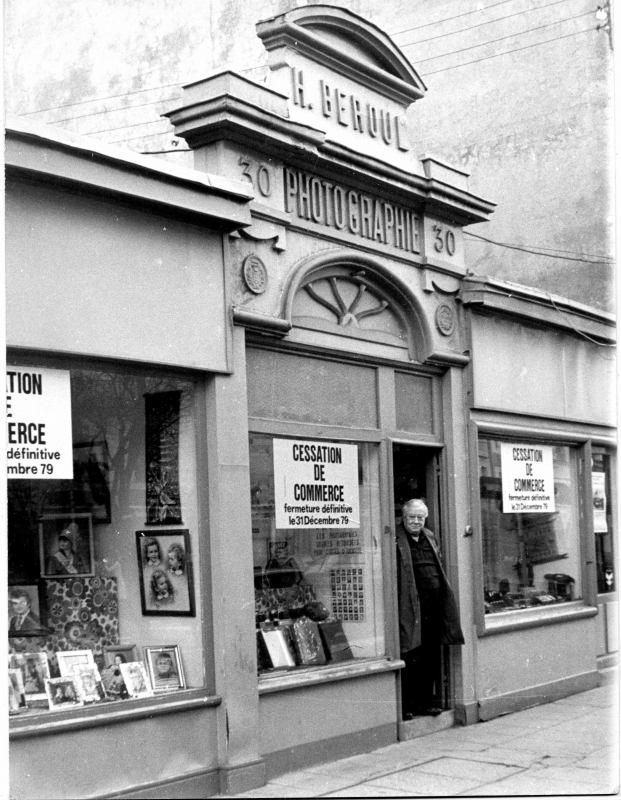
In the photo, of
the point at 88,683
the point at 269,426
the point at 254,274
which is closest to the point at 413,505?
the point at 269,426

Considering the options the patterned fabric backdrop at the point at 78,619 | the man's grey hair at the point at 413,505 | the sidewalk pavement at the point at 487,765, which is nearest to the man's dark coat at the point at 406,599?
the man's grey hair at the point at 413,505

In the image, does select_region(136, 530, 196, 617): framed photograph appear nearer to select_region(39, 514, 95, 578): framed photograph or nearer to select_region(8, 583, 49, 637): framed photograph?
select_region(39, 514, 95, 578): framed photograph

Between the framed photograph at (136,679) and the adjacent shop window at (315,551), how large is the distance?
98cm

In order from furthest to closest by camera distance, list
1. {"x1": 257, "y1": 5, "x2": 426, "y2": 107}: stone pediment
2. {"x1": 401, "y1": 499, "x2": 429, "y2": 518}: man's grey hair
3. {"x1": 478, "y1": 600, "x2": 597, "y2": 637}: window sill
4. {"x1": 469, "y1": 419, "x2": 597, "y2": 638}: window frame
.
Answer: {"x1": 478, "y1": 600, "x2": 597, "y2": 637}: window sill
{"x1": 469, "y1": 419, "x2": 597, "y2": 638}: window frame
{"x1": 401, "y1": 499, "x2": 429, "y2": 518}: man's grey hair
{"x1": 257, "y1": 5, "x2": 426, "y2": 107}: stone pediment

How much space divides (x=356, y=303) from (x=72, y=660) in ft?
11.5

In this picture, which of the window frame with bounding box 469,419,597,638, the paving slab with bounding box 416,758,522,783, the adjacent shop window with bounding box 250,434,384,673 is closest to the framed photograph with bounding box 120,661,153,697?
the adjacent shop window with bounding box 250,434,384,673

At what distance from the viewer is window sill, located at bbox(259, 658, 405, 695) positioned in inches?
275

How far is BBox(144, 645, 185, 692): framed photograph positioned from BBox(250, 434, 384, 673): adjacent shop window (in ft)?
2.40

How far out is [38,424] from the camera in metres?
5.79

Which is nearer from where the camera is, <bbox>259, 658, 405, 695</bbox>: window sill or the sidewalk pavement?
the sidewalk pavement

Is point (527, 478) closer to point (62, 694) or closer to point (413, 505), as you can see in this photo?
point (413, 505)

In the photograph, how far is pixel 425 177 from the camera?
8.63m

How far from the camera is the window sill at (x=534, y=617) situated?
9.26 metres

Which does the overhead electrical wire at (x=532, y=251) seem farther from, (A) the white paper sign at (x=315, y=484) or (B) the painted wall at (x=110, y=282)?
(B) the painted wall at (x=110, y=282)
